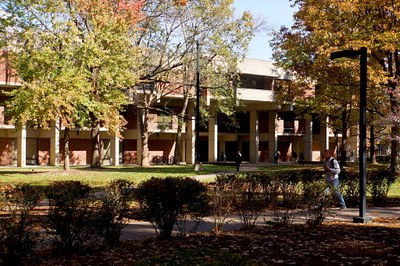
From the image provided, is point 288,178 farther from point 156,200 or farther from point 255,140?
point 255,140

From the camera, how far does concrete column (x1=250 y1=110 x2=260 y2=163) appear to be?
57312mm

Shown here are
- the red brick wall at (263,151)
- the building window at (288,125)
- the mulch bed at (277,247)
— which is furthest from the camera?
the building window at (288,125)

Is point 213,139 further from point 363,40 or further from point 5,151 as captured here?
point 363,40

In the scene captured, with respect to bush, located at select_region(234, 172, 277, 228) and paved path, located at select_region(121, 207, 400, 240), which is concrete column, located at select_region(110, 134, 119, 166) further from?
bush, located at select_region(234, 172, 277, 228)

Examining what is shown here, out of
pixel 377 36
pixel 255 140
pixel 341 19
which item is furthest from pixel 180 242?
pixel 255 140

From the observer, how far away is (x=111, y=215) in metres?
8.11

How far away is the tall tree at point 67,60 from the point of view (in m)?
24.0

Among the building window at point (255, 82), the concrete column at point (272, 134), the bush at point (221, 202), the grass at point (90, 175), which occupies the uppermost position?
the building window at point (255, 82)

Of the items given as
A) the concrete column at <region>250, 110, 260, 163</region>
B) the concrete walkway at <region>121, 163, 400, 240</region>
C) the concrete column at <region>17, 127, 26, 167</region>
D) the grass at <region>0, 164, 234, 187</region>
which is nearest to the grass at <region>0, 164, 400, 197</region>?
the grass at <region>0, 164, 234, 187</region>

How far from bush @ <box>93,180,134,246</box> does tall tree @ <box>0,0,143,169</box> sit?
51.5 feet

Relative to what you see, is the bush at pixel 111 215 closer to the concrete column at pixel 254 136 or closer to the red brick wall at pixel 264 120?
the concrete column at pixel 254 136

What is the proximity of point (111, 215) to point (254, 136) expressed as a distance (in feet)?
165

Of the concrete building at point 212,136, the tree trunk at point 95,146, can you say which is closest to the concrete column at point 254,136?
the concrete building at point 212,136

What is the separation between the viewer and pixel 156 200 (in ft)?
28.5
